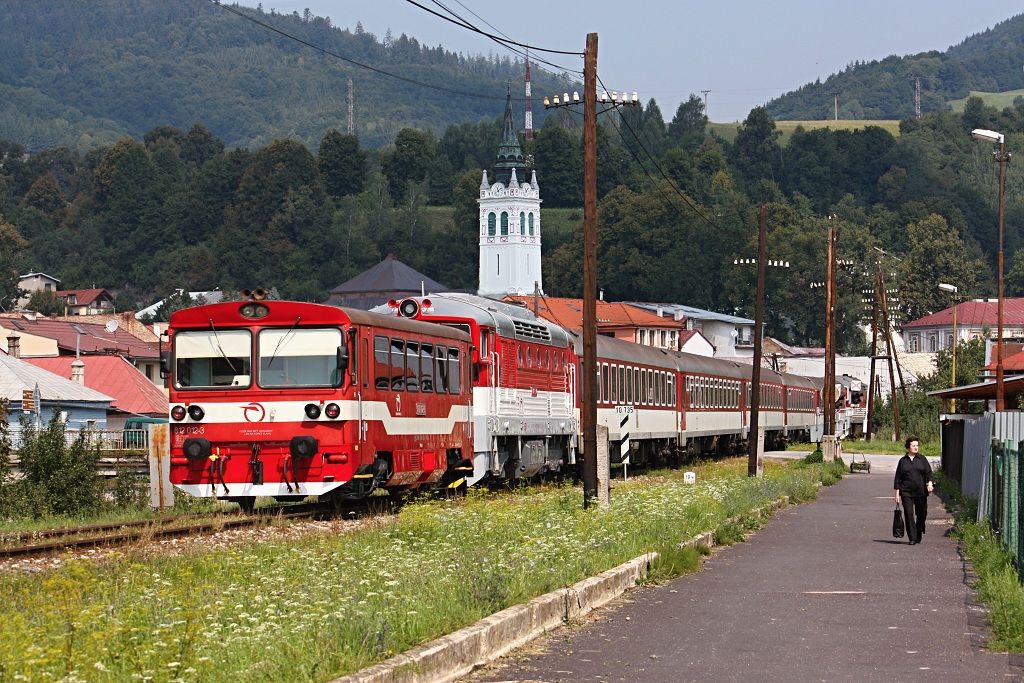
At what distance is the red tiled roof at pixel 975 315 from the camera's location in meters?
151

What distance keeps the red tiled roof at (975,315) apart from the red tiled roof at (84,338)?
2856 inches

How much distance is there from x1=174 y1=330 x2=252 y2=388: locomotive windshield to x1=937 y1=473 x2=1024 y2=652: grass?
9896mm

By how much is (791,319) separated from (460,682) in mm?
172303

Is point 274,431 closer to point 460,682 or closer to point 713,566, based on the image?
point 713,566

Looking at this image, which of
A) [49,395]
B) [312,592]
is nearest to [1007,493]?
[312,592]

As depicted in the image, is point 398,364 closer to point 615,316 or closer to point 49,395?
point 49,395

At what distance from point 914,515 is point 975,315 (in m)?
135

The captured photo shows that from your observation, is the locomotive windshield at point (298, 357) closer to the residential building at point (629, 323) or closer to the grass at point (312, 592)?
the grass at point (312, 592)

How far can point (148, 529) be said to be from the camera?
2055 centimetres

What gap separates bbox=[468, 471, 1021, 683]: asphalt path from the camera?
11148mm

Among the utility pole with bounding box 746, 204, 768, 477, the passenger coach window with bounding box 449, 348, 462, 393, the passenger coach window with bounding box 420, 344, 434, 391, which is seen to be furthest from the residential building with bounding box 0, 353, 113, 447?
the passenger coach window with bounding box 420, 344, 434, 391

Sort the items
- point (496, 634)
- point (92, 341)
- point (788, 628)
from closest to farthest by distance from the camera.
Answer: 1. point (496, 634)
2. point (788, 628)
3. point (92, 341)

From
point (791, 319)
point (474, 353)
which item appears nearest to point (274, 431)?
point (474, 353)

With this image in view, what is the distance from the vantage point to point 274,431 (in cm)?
2266
